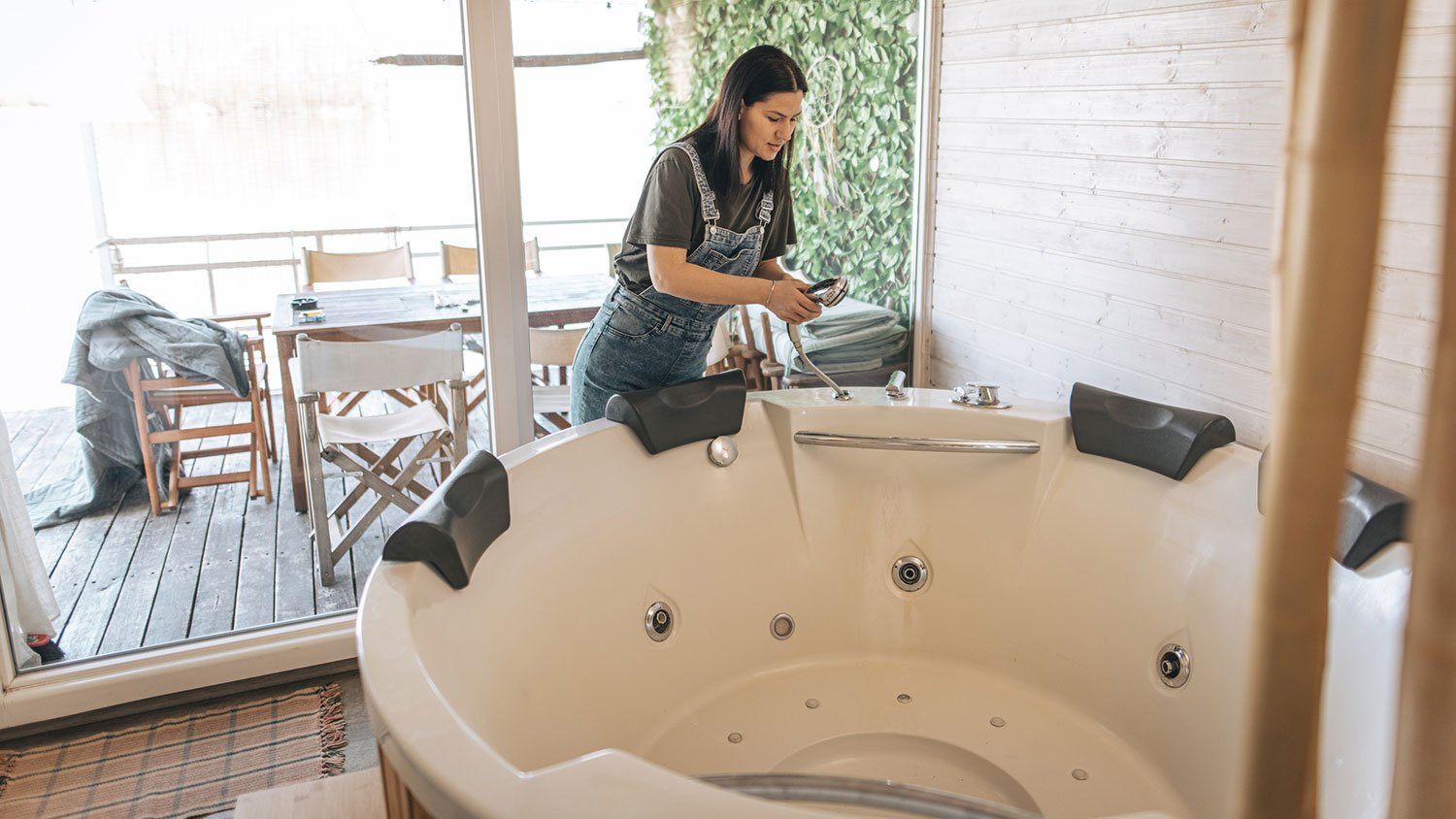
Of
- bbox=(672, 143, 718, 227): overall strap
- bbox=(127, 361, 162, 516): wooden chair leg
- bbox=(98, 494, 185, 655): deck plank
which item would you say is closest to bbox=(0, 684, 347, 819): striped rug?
bbox=(98, 494, 185, 655): deck plank

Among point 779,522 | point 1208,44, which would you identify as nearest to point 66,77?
point 779,522

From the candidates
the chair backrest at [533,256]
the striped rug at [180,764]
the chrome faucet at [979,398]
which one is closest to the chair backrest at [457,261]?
the chair backrest at [533,256]

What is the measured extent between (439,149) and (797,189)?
1.01m

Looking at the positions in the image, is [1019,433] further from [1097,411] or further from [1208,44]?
[1208,44]

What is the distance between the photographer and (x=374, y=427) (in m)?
2.62

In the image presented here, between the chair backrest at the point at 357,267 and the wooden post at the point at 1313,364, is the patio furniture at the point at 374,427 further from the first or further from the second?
the wooden post at the point at 1313,364

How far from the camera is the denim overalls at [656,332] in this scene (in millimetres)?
2254

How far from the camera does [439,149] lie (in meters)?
2.51

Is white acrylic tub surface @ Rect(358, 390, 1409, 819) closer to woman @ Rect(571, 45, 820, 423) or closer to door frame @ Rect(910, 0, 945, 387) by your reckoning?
woman @ Rect(571, 45, 820, 423)

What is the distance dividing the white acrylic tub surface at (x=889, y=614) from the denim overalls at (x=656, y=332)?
0.56ft

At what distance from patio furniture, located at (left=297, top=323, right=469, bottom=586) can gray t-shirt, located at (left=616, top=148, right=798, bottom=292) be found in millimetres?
638

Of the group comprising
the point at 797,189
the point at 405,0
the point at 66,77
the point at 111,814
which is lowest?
the point at 111,814

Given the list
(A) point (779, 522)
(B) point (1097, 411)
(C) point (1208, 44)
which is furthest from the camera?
(A) point (779, 522)

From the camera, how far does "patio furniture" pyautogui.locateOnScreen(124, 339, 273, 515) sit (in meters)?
2.38
